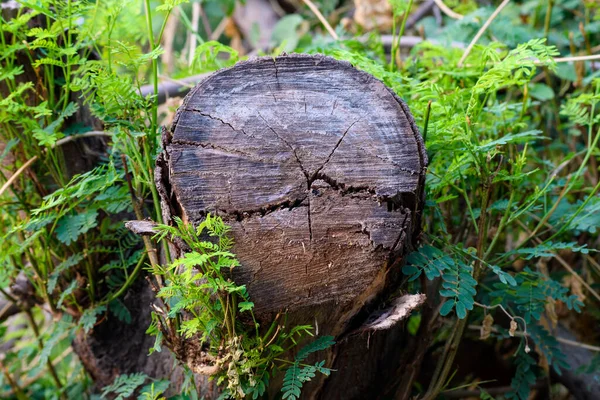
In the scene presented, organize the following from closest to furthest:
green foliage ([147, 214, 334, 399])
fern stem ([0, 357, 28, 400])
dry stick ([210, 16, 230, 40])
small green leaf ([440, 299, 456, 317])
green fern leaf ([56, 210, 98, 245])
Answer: green foliage ([147, 214, 334, 399])
small green leaf ([440, 299, 456, 317])
green fern leaf ([56, 210, 98, 245])
fern stem ([0, 357, 28, 400])
dry stick ([210, 16, 230, 40])

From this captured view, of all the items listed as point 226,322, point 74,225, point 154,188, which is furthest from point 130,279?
point 226,322

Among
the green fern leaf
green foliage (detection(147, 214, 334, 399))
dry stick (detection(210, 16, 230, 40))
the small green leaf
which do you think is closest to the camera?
green foliage (detection(147, 214, 334, 399))

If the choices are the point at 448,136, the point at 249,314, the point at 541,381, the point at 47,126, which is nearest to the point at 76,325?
the point at 47,126

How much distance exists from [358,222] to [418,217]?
0.53ft

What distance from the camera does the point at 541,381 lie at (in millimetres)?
1965

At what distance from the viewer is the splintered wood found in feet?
3.45

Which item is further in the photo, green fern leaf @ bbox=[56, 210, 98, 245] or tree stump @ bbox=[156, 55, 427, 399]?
green fern leaf @ bbox=[56, 210, 98, 245]

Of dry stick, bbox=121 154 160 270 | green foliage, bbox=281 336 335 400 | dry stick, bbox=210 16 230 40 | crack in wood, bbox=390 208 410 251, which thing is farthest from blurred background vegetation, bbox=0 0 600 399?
dry stick, bbox=210 16 230 40

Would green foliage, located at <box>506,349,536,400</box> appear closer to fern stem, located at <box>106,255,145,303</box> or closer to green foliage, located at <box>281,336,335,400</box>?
green foliage, located at <box>281,336,335,400</box>

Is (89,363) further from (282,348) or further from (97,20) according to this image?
(97,20)

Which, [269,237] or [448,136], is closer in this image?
[269,237]

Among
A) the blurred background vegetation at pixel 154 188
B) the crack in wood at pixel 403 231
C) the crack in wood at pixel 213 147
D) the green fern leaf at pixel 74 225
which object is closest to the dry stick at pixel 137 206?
the blurred background vegetation at pixel 154 188

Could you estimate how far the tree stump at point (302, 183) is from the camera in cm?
105

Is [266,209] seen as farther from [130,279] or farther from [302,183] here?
[130,279]
